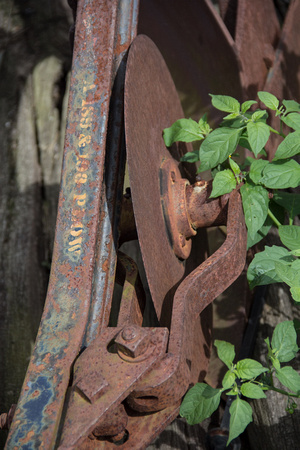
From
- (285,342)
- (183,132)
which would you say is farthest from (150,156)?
(285,342)

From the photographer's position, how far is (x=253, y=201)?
157 cm

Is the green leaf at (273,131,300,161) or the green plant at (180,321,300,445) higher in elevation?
the green leaf at (273,131,300,161)

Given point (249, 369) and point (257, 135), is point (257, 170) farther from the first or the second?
point (249, 369)

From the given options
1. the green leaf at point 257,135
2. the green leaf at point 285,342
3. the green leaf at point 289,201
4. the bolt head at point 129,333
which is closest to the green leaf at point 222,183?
the green leaf at point 257,135

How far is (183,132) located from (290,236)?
451 millimetres

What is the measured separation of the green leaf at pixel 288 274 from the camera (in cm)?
140

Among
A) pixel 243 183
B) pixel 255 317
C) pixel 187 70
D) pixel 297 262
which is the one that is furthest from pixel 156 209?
pixel 187 70

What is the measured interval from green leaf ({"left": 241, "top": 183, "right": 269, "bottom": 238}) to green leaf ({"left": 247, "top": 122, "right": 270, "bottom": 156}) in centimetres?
14

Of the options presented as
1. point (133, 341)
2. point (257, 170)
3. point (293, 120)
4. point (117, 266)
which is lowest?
point (133, 341)

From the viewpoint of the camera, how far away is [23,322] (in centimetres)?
268

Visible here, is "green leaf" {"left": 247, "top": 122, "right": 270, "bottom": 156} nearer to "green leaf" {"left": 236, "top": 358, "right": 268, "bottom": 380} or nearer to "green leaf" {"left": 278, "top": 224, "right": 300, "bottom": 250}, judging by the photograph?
"green leaf" {"left": 278, "top": 224, "right": 300, "bottom": 250}

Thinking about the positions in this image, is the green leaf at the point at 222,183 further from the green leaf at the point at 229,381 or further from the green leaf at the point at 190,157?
the green leaf at the point at 229,381

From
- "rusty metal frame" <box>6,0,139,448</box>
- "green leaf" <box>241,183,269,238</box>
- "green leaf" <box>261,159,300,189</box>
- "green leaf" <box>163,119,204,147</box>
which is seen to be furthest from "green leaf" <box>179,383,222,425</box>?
"green leaf" <box>163,119,204,147</box>

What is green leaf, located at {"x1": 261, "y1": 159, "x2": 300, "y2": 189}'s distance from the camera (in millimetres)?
1532
